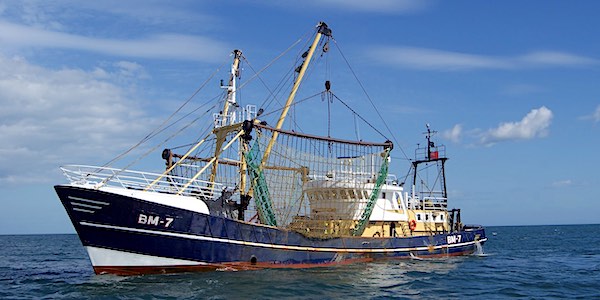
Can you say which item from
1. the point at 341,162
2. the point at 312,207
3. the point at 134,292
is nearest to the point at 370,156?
the point at 341,162

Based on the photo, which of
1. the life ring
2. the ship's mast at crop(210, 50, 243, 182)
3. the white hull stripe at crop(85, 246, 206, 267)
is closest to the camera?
the white hull stripe at crop(85, 246, 206, 267)

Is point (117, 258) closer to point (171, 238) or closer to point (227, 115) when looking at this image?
point (171, 238)

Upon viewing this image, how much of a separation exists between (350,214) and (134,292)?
15150 millimetres

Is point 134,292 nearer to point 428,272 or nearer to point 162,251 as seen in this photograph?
point 162,251

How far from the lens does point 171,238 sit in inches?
920

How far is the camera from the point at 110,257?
74.4 feet

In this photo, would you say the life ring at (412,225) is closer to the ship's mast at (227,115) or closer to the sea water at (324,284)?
the sea water at (324,284)

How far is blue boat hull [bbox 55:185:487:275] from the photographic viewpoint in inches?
882

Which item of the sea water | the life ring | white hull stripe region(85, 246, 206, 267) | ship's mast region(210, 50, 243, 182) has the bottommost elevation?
the sea water

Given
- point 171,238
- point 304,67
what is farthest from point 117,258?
point 304,67

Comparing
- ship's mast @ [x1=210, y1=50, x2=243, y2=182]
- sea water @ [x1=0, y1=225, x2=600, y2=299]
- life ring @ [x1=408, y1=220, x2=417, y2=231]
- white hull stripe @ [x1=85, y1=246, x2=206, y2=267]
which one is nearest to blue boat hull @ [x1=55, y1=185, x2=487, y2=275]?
white hull stripe @ [x1=85, y1=246, x2=206, y2=267]

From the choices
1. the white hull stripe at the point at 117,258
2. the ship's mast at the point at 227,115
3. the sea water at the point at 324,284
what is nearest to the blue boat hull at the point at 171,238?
the white hull stripe at the point at 117,258

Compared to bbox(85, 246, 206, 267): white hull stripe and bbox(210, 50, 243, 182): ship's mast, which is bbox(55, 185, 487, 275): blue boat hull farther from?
bbox(210, 50, 243, 182): ship's mast

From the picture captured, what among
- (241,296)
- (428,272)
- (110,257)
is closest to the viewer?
(241,296)
